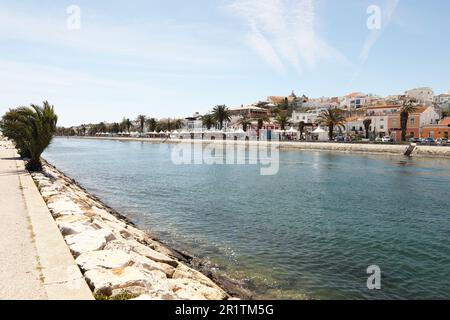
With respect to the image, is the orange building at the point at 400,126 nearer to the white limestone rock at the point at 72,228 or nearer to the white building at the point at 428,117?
the white building at the point at 428,117

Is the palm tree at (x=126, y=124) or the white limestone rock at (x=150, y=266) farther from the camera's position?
the palm tree at (x=126, y=124)

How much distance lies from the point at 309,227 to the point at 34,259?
11.0 metres

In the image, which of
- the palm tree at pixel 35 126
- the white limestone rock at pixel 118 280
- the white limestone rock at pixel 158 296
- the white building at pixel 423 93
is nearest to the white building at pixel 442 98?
the white building at pixel 423 93

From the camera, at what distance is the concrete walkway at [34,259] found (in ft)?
19.1

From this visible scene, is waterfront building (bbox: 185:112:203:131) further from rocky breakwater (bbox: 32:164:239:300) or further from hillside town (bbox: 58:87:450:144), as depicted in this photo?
rocky breakwater (bbox: 32:164:239:300)

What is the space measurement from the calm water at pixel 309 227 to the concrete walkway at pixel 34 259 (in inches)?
187

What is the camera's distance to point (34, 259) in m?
7.24

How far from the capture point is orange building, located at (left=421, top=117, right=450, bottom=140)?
7075cm

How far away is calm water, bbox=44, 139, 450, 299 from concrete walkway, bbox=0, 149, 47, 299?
5.24 metres

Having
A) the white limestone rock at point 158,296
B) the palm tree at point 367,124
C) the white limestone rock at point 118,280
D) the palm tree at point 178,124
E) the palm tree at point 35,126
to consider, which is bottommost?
the white limestone rock at point 158,296

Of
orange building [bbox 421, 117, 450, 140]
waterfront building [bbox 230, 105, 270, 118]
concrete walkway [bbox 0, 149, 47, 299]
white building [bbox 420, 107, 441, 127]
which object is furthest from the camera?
waterfront building [bbox 230, 105, 270, 118]

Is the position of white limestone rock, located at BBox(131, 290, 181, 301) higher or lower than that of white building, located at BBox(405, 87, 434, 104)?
lower

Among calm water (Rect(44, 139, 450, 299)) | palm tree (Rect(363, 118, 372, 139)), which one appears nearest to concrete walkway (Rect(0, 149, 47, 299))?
calm water (Rect(44, 139, 450, 299))
